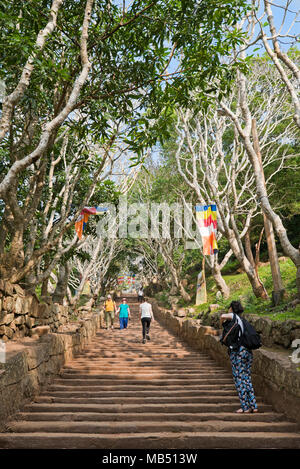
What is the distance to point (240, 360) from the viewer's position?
418cm

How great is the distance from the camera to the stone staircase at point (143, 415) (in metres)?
3.15

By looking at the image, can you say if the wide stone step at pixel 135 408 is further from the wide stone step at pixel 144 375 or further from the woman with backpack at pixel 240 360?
the wide stone step at pixel 144 375

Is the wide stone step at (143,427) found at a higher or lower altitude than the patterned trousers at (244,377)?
lower

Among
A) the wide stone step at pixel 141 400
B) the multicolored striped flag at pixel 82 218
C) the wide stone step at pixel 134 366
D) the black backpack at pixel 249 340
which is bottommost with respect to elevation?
the wide stone step at pixel 134 366

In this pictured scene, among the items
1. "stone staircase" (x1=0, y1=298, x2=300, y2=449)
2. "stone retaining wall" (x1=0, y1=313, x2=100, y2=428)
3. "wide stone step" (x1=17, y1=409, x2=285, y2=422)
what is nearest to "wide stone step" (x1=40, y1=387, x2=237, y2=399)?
"stone staircase" (x1=0, y1=298, x2=300, y2=449)

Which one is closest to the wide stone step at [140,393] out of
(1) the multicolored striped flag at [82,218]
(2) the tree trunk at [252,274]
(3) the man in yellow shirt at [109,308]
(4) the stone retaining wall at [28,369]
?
(4) the stone retaining wall at [28,369]

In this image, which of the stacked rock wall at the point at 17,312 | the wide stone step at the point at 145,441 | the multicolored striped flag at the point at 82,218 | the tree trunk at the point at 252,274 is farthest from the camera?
the multicolored striped flag at the point at 82,218

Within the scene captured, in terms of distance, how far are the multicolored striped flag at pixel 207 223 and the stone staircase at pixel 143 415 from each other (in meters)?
6.11

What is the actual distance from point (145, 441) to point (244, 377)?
157 cm

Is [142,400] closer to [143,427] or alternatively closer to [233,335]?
[143,427]

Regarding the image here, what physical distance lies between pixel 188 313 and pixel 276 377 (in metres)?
12.3

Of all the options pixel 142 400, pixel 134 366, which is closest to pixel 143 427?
pixel 142 400

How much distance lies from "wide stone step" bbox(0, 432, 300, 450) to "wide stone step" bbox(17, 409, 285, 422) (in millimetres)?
553

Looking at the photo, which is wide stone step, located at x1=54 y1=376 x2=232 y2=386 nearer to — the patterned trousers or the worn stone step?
the worn stone step
